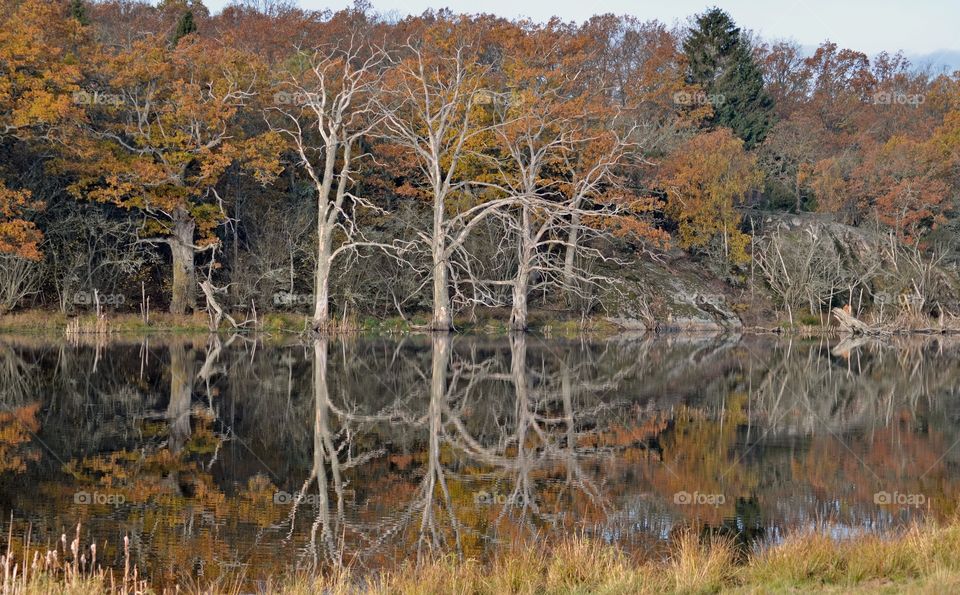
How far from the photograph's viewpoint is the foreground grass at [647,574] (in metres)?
7.65

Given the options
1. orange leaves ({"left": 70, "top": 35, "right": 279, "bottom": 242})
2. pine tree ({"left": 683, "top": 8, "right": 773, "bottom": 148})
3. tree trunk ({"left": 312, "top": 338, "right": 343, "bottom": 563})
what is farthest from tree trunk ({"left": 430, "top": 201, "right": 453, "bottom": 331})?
pine tree ({"left": 683, "top": 8, "right": 773, "bottom": 148})

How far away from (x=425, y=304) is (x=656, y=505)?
33422 mm

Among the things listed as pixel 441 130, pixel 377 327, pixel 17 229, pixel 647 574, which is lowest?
pixel 647 574

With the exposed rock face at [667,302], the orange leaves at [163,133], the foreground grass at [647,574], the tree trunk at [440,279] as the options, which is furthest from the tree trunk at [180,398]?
the exposed rock face at [667,302]

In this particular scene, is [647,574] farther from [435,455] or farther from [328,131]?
[328,131]

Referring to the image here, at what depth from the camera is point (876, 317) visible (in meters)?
46.6

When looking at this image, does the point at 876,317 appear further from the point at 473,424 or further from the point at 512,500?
the point at 512,500

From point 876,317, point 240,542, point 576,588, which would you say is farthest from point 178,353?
point 876,317

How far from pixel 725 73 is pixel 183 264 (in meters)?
34.8

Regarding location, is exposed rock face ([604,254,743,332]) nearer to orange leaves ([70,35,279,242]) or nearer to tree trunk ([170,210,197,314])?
orange leaves ([70,35,279,242])

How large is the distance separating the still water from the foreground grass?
0.73 meters

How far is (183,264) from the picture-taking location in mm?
40344

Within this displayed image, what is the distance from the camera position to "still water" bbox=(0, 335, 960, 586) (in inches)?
396

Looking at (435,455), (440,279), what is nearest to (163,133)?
(440,279)
